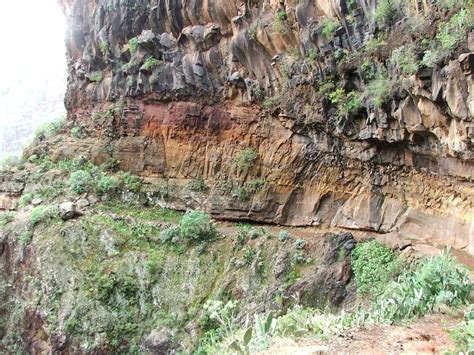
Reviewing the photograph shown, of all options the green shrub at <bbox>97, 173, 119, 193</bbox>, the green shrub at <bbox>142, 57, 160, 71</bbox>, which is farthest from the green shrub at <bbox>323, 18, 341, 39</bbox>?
the green shrub at <bbox>97, 173, 119, 193</bbox>

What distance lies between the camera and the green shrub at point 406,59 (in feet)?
33.2

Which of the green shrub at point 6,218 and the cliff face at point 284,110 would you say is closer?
the cliff face at point 284,110

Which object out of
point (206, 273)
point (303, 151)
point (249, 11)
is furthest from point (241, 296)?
point (249, 11)

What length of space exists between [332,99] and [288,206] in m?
4.63

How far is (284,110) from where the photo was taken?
594 inches

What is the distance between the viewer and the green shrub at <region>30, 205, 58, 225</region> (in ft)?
A: 52.9

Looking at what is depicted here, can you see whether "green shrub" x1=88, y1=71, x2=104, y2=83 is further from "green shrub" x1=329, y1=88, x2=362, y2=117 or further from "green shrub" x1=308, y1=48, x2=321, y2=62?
"green shrub" x1=329, y1=88, x2=362, y2=117

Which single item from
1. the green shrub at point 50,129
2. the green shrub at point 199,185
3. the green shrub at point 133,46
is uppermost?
the green shrub at point 133,46

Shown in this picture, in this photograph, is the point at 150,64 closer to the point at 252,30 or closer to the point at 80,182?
the point at 252,30

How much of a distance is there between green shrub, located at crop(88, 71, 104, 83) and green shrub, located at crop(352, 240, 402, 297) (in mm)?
15450

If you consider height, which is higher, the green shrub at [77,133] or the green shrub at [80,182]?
the green shrub at [77,133]

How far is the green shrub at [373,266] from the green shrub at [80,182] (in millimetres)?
11795

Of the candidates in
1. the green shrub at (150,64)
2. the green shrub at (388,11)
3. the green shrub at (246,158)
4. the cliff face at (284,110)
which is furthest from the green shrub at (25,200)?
the green shrub at (388,11)

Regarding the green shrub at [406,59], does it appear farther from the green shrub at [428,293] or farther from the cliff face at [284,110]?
the green shrub at [428,293]
